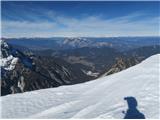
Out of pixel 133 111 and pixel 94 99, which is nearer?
pixel 133 111

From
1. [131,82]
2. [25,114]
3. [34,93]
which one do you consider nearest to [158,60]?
[131,82]

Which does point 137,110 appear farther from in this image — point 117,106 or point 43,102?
point 43,102

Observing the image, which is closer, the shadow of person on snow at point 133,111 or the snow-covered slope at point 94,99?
the shadow of person on snow at point 133,111

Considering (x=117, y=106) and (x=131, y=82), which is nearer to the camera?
(x=117, y=106)

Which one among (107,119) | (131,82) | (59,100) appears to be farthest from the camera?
(131,82)

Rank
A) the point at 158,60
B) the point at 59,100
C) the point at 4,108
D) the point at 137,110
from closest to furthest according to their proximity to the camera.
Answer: the point at 137,110, the point at 4,108, the point at 59,100, the point at 158,60

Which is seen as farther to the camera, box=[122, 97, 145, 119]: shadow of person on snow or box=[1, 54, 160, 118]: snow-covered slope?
box=[1, 54, 160, 118]: snow-covered slope

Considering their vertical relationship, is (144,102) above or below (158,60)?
below
